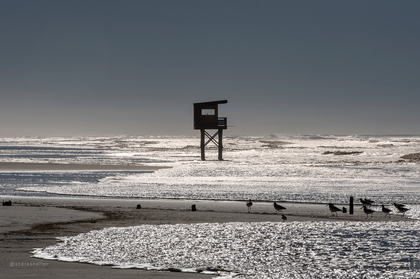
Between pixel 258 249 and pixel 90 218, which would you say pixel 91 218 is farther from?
pixel 258 249

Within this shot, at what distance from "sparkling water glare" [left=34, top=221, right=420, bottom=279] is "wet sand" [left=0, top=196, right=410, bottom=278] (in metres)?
0.58

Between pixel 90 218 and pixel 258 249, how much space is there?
23.0 ft

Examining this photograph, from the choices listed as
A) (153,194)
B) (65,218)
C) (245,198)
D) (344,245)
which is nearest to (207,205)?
Result: (245,198)

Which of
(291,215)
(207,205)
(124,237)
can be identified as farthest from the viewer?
(207,205)

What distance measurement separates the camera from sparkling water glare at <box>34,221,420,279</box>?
9297mm

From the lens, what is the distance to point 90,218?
15867 millimetres

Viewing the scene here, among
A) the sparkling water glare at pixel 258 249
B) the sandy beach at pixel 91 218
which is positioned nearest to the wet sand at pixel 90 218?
the sandy beach at pixel 91 218

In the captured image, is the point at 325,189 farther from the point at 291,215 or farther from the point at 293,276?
the point at 293,276

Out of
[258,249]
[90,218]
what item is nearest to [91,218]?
[90,218]

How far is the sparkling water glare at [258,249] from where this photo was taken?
30.5 ft

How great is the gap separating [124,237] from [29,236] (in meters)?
2.50

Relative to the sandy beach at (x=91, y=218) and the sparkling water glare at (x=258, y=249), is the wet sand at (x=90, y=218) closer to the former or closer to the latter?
the sandy beach at (x=91, y=218)

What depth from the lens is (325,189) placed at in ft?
84.5

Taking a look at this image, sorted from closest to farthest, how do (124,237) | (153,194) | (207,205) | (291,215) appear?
(124,237) → (291,215) → (207,205) → (153,194)
